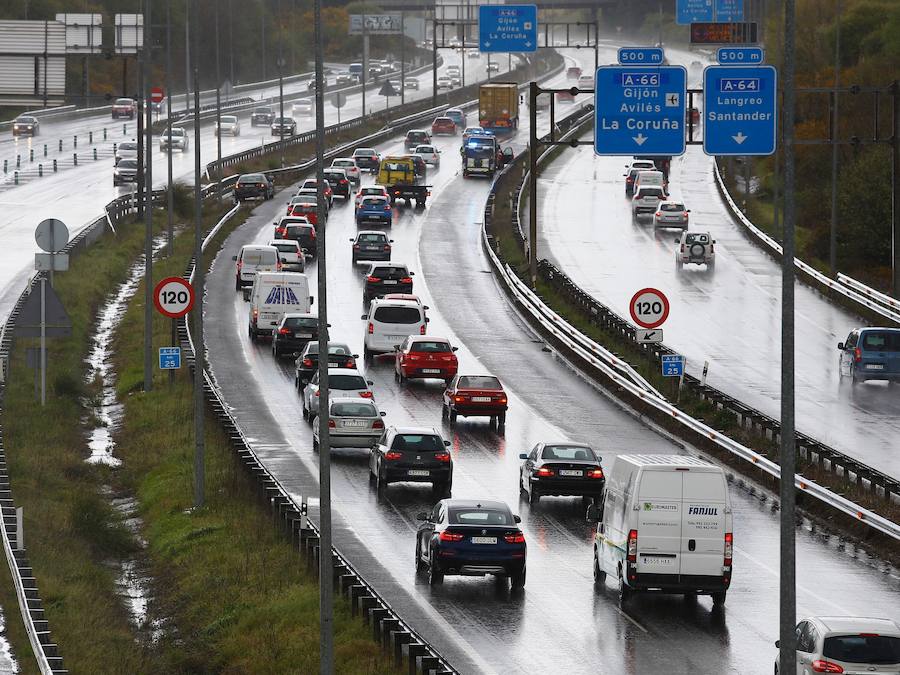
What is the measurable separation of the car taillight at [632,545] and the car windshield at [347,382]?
18600mm

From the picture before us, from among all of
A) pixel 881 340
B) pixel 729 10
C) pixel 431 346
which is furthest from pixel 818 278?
pixel 729 10

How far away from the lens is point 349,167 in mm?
103000

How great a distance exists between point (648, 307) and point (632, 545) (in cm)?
1753

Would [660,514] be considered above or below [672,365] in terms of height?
above

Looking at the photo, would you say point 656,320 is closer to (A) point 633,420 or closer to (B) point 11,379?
(A) point 633,420

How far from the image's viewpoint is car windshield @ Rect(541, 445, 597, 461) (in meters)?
35.0

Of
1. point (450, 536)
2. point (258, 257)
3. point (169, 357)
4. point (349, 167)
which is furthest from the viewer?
point (349, 167)

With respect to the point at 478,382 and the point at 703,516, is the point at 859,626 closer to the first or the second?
the point at 703,516

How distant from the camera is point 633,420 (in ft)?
147

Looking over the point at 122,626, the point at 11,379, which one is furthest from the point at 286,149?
the point at 122,626

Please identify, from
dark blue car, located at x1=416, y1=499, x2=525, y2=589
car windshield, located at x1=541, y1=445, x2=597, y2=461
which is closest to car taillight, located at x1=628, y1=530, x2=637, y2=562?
dark blue car, located at x1=416, y1=499, x2=525, y2=589

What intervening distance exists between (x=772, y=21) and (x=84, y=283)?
69696mm

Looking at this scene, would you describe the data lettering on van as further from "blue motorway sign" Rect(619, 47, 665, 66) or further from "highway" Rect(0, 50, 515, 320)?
"blue motorway sign" Rect(619, 47, 665, 66)

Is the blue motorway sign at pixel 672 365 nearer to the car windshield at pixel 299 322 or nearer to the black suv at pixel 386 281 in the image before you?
the car windshield at pixel 299 322
